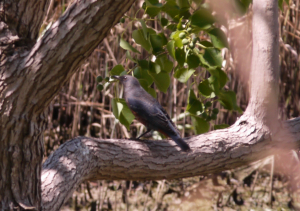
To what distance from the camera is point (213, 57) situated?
1.90m

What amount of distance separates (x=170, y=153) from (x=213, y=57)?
540mm

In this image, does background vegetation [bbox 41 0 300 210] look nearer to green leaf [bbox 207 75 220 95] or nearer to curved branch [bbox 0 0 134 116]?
green leaf [bbox 207 75 220 95]

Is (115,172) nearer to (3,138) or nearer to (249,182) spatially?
(3,138)

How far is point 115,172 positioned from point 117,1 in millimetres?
942

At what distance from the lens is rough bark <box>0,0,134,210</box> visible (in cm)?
130

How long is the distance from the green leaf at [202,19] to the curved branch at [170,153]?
1.88 feet

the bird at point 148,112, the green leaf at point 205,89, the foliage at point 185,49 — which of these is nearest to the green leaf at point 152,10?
the foliage at point 185,49

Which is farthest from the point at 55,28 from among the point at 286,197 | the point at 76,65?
the point at 286,197

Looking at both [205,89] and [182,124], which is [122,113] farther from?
[182,124]

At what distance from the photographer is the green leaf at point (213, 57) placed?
1.88 meters

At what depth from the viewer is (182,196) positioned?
404 cm

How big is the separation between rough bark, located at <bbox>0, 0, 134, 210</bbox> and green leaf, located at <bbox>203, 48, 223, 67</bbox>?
69 cm

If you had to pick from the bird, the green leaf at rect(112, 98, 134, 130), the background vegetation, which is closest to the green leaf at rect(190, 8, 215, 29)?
the green leaf at rect(112, 98, 134, 130)

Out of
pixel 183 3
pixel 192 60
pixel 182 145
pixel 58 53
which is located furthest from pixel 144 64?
pixel 58 53
